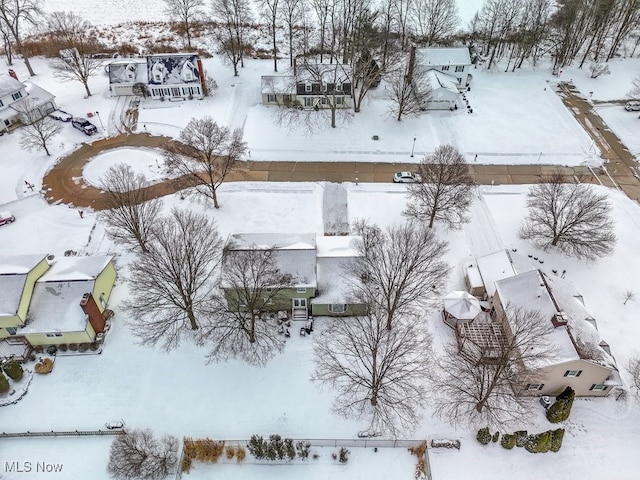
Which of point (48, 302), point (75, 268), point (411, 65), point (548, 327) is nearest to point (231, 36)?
point (411, 65)

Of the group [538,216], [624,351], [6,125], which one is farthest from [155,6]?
[624,351]

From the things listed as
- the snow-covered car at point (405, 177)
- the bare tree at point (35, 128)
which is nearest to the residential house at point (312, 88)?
the snow-covered car at point (405, 177)

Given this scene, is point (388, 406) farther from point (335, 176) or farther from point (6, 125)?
point (6, 125)

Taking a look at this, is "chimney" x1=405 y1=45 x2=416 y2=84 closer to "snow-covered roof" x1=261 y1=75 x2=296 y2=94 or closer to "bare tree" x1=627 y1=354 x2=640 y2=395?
"snow-covered roof" x1=261 y1=75 x2=296 y2=94

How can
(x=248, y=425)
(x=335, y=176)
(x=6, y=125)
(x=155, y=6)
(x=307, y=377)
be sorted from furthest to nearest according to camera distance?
1. (x=155, y=6)
2. (x=6, y=125)
3. (x=335, y=176)
4. (x=307, y=377)
5. (x=248, y=425)

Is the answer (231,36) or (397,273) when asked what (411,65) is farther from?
(397,273)
